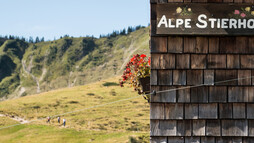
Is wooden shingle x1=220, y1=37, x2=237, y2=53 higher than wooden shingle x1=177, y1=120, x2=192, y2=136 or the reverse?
higher

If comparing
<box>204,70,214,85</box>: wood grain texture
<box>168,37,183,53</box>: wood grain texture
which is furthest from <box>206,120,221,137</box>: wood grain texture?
<box>168,37,183,53</box>: wood grain texture

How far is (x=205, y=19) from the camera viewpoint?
5746mm

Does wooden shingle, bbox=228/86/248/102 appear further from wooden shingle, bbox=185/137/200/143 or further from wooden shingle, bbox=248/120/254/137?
wooden shingle, bbox=185/137/200/143

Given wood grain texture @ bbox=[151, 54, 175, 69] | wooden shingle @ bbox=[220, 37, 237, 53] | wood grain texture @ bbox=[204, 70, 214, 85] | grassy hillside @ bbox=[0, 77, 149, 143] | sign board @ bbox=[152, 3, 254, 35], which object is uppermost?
sign board @ bbox=[152, 3, 254, 35]

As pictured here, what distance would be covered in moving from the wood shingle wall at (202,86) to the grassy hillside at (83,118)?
13.4 metres

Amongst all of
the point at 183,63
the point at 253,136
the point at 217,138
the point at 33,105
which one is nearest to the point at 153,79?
the point at 183,63

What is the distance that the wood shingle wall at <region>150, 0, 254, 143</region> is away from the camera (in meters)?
5.78

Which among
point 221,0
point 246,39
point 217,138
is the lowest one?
point 217,138

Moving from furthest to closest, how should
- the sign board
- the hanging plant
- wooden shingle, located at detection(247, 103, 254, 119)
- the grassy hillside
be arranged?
the grassy hillside → the hanging plant → wooden shingle, located at detection(247, 103, 254, 119) → the sign board

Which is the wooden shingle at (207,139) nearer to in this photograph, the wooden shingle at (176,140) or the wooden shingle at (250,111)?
the wooden shingle at (176,140)

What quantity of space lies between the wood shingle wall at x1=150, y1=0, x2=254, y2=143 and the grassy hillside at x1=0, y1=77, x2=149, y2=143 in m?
13.4

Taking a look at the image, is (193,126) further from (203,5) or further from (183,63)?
Result: (203,5)

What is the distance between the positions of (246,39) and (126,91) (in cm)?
6338

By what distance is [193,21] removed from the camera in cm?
575
